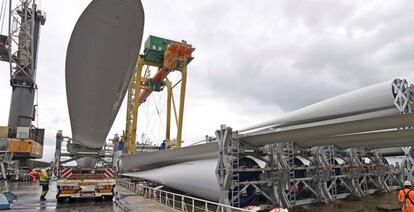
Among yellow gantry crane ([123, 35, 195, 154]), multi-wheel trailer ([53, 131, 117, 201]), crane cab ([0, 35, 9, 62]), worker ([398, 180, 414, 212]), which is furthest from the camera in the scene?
crane cab ([0, 35, 9, 62])

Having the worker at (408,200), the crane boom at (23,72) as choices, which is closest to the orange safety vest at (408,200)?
the worker at (408,200)

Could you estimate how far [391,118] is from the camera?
6.87 meters

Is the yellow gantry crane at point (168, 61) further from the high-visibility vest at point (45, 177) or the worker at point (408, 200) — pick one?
the worker at point (408, 200)

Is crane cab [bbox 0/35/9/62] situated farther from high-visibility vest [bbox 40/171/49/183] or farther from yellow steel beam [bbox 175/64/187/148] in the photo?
high-visibility vest [bbox 40/171/49/183]

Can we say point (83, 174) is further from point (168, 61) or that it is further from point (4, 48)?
point (4, 48)

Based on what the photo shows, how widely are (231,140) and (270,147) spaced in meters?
1.84

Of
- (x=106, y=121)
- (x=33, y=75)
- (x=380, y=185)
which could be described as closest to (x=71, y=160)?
(x=106, y=121)

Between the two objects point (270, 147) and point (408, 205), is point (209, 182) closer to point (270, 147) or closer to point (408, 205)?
point (270, 147)

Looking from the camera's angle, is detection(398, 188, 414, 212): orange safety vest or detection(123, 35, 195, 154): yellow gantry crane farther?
detection(123, 35, 195, 154): yellow gantry crane

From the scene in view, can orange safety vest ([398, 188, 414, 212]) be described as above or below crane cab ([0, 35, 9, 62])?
below

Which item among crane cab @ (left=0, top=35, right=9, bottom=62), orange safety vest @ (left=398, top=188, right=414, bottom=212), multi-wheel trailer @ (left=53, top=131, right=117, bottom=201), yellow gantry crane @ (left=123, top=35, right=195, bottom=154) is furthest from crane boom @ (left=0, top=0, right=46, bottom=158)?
orange safety vest @ (left=398, top=188, right=414, bottom=212)

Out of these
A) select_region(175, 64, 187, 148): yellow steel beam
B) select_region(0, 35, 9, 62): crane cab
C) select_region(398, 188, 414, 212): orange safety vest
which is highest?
select_region(0, 35, 9, 62): crane cab

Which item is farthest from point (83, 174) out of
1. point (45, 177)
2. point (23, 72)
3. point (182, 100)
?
point (23, 72)

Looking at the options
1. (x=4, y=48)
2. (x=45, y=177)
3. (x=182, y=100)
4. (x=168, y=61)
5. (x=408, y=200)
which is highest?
(x=4, y=48)
